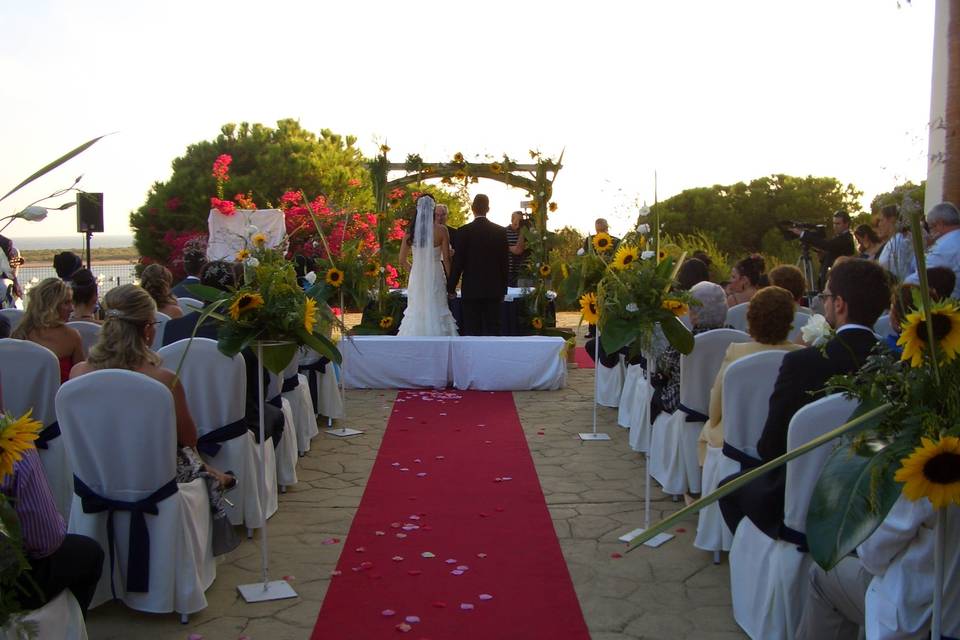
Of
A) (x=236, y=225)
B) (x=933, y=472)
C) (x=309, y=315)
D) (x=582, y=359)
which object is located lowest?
(x=582, y=359)

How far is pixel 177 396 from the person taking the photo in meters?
4.07

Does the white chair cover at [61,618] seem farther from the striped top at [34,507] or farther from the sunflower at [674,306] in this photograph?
the sunflower at [674,306]

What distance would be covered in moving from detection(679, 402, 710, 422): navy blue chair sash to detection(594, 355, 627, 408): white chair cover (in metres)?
3.00

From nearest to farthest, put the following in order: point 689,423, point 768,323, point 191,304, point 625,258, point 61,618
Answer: point 61,618 < point 768,323 < point 191,304 < point 625,258 < point 689,423

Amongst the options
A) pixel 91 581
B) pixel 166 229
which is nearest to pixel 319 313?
pixel 91 581

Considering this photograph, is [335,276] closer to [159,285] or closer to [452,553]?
[159,285]

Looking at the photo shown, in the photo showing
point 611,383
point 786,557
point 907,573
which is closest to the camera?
point 907,573

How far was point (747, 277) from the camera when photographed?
22.5ft

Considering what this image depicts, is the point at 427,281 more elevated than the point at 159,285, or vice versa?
the point at 159,285

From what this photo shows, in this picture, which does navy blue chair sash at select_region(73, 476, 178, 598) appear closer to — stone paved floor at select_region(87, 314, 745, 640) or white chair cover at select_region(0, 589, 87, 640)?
stone paved floor at select_region(87, 314, 745, 640)

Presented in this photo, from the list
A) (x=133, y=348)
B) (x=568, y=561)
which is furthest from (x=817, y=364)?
(x=133, y=348)

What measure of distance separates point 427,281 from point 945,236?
20.0 feet

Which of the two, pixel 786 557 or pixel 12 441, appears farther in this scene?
pixel 786 557

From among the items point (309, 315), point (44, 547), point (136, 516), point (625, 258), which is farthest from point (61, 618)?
point (625, 258)
